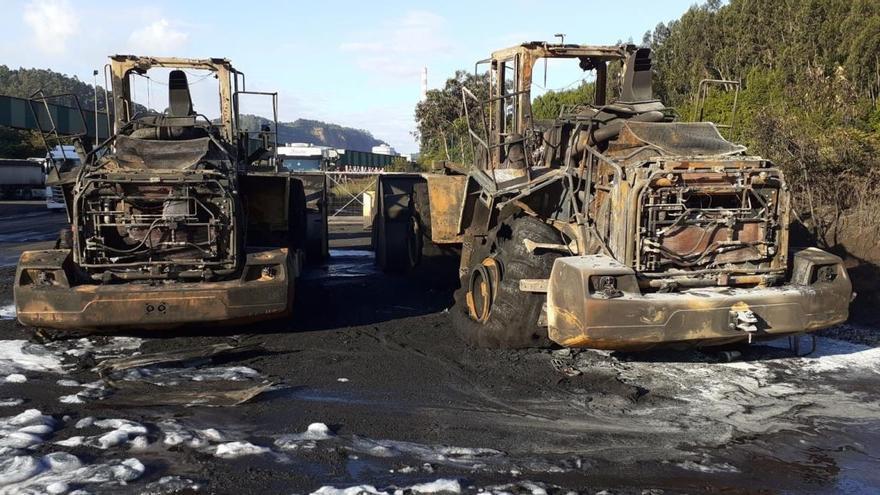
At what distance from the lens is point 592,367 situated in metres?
6.98

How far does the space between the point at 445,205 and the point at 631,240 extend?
3550mm

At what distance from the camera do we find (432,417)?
5.70 m

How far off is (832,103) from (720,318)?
868 cm

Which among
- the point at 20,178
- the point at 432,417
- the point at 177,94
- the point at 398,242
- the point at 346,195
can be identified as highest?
the point at 177,94

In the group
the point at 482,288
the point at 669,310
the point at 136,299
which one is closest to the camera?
the point at 669,310

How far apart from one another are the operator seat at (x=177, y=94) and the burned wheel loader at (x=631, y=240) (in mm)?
3813

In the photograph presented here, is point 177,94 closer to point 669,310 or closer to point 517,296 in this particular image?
point 517,296

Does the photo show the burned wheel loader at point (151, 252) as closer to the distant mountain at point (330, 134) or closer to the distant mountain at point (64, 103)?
the distant mountain at point (64, 103)

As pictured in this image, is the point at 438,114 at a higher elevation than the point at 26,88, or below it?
below

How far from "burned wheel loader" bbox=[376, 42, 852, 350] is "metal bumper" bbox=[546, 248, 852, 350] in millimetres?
11

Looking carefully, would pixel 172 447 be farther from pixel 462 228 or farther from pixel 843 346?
pixel 843 346

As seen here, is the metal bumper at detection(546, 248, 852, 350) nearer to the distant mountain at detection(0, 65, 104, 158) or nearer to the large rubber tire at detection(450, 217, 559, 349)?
the large rubber tire at detection(450, 217, 559, 349)

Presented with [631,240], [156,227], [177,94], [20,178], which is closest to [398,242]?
[177,94]

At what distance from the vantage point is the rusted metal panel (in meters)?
9.51
